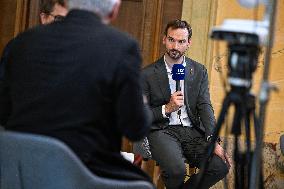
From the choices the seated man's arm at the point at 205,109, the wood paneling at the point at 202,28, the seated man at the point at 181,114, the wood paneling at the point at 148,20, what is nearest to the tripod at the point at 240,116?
the seated man at the point at 181,114

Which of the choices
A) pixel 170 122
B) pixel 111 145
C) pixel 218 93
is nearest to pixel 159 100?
pixel 170 122

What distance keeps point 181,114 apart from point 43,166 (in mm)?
2309

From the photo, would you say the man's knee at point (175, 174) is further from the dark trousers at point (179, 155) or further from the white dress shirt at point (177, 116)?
the white dress shirt at point (177, 116)

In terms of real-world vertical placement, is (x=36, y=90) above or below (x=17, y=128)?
above

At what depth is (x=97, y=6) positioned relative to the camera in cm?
234

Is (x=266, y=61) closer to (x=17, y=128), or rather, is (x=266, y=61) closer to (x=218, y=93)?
(x=17, y=128)

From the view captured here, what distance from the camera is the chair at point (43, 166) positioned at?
2.13 meters

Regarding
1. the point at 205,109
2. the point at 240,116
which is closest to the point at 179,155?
the point at 205,109

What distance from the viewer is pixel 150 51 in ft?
18.3

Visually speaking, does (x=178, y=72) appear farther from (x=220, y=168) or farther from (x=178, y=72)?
(x=220, y=168)

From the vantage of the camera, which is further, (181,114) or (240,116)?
(181,114)

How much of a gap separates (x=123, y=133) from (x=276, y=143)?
10.5ft

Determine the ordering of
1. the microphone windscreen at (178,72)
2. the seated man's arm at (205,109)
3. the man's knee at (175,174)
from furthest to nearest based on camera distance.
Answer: the seated man's arm at (205,109)
the man's knee at (175,174)
the microphone windscreen at (178,72)

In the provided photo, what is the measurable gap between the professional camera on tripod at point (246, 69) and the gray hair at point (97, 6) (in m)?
0.39
